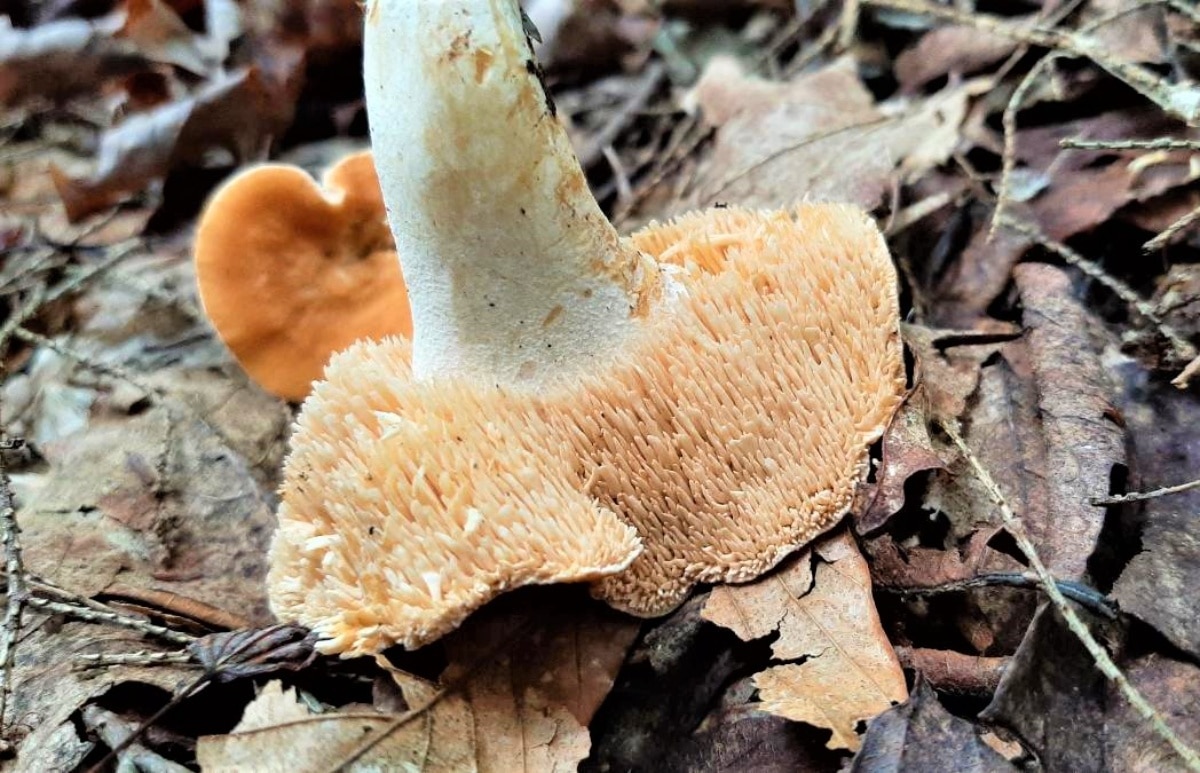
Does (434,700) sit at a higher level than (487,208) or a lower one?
lower

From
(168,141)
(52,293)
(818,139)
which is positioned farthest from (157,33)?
(818,139)

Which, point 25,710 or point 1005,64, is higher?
point 1005,64

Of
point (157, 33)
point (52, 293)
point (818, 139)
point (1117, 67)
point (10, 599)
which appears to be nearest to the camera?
Result: point (10, 599)

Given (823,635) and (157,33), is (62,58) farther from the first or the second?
(823,635)

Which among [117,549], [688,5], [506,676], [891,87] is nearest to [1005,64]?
[891,87]

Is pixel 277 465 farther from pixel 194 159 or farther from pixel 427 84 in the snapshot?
pixel 194 159

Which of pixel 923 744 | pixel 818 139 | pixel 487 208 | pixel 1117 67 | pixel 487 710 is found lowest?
pixel 487 710

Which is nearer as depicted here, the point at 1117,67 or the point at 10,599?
the point at 10,599

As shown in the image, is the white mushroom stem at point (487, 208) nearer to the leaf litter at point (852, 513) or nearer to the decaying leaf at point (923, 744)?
the leaf litter at point (852, 513)
